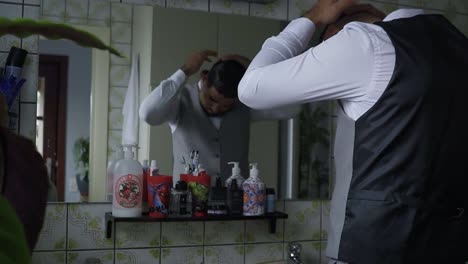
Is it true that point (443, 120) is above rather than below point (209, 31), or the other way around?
below

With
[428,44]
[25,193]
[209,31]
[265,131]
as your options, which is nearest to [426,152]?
[428,44]

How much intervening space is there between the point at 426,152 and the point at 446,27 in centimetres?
30

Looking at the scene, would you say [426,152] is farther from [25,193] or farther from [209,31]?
[25,193]

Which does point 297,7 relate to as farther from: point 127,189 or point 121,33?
point 127,189

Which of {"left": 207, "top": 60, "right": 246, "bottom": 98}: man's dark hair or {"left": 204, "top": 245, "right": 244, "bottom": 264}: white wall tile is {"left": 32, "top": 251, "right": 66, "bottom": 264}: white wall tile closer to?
{"left": 204, "top": 245, "right": 244, "bottom": 264}: white wall tile

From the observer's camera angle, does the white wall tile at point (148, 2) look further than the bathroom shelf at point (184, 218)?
Yes

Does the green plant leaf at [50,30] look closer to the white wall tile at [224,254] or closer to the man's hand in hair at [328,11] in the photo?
the man's hand in hair at [328,11]

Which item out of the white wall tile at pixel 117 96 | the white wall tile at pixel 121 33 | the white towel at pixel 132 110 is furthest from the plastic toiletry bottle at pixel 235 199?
the white wall tile at pixel 121 33

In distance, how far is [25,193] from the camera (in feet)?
0.87

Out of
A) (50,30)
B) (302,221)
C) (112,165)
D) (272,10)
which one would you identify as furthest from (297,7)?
(50,30)

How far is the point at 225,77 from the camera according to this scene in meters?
1.83

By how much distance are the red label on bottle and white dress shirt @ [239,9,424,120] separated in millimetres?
516

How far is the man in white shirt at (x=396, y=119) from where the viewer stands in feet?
3.76

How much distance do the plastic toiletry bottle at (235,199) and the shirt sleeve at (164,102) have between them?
0.29 m
